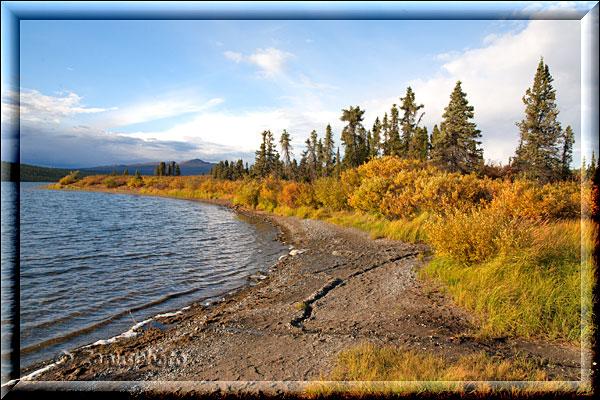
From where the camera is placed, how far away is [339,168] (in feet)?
179

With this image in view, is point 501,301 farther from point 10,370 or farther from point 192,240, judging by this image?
point 192,240

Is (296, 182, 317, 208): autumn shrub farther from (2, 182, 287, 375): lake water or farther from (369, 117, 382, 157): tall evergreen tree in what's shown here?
(369, 117, 382, 157): tall evergreen tree

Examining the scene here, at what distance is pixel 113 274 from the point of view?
992cm

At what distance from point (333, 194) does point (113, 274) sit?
15.0 m

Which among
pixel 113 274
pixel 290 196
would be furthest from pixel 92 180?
pixel 113 274

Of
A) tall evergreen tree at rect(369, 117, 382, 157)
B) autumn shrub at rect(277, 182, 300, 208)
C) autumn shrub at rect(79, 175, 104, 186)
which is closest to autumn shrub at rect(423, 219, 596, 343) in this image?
autumn shrub at rect(277, 182, 300, 208)

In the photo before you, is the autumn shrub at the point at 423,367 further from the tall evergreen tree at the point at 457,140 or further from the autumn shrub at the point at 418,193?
the tall evergreen tree at the point at 457,140

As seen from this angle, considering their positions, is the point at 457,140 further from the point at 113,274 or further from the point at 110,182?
the point at 110,182

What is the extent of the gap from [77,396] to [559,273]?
7.40m

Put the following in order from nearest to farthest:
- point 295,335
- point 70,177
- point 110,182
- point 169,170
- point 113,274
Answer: point 295,335 < point 113,274 < point 70,177 < point 110,182 < point 169,170

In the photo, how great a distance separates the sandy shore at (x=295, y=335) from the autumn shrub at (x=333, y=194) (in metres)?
12.8

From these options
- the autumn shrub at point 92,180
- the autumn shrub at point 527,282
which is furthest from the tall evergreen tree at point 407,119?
the autumn shrub at point 92,180

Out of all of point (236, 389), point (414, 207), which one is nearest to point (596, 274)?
point (236, 389)

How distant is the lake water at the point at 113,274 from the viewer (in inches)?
241
